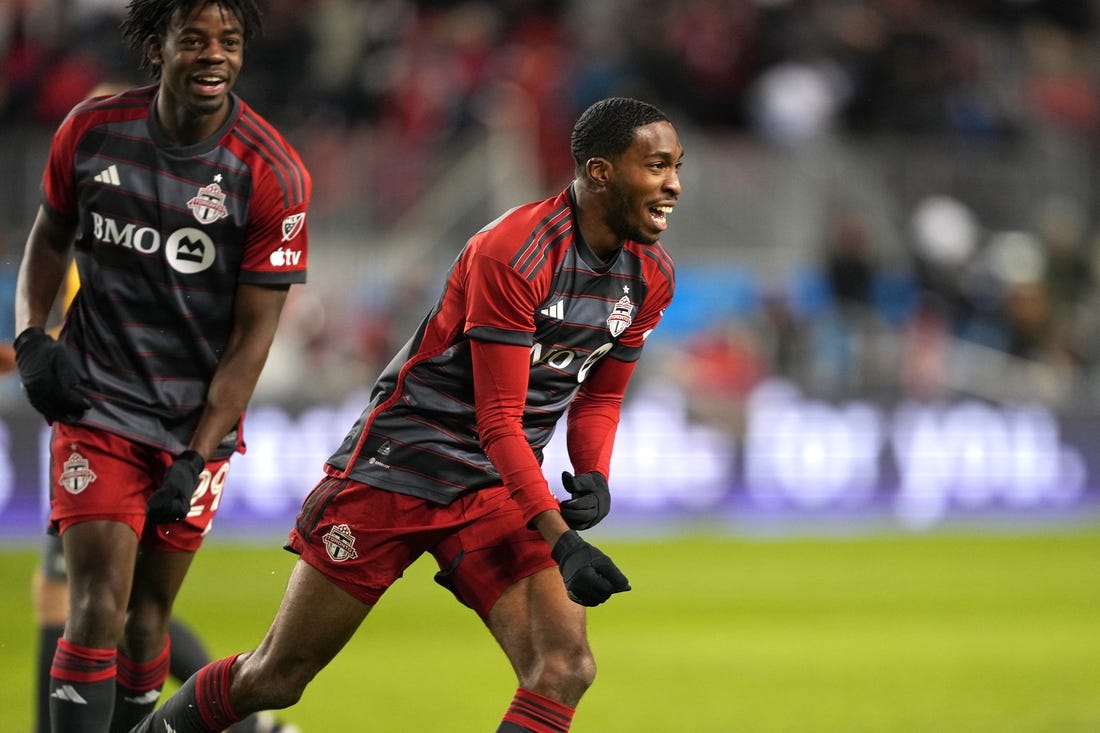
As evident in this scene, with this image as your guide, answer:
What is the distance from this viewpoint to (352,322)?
16.1m

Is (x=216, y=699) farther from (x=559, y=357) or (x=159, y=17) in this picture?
(x=159, y=17)

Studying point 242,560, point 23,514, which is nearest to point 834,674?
point 242,560

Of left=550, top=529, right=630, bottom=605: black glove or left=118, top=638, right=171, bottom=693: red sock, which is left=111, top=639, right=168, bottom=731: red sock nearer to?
left=118, top=638, right=171, bottom=693: red sock

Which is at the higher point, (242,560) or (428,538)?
(242,560)

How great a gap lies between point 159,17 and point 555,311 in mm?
1604

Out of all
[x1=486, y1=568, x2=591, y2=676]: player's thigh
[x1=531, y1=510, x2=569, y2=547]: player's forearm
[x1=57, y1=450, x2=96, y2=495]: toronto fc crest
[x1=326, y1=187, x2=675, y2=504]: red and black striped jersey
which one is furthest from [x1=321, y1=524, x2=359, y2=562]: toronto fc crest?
[x1=57, y1=450, x2=96, y2=495]: toronto fc crest

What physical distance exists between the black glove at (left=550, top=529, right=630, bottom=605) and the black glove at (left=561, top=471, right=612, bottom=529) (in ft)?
1.02

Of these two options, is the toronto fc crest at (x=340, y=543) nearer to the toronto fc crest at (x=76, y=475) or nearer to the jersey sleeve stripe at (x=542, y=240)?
the toronto fc crest at (x=76, y=475)

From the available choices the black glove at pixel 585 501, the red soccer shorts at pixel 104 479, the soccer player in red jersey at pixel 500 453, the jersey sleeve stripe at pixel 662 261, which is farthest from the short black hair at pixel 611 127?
the red soccer shorts at pixel 104 479

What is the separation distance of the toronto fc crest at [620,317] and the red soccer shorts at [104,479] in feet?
4.86

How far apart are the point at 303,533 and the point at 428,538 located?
39 cm

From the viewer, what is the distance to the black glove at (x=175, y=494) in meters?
5.23

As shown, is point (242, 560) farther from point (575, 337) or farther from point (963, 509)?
point (575, 337)

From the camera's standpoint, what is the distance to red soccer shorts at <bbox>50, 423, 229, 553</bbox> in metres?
5.34
